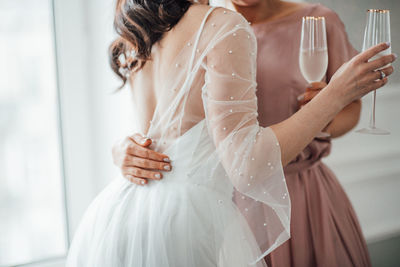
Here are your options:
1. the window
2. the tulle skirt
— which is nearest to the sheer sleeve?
the tulle skirt

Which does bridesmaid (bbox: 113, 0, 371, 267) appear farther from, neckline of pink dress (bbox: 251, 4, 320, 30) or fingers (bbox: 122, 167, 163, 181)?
fingers (bbox: 122, 167, 163, 181)

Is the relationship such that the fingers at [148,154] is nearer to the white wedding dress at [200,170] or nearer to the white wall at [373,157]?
the white wedding dress at [200,170]

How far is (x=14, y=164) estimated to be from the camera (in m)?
1.76

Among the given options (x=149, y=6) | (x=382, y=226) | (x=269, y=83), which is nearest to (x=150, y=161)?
(x=149, y=6)

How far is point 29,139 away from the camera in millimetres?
1798

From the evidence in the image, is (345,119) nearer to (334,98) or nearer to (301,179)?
(301,179)

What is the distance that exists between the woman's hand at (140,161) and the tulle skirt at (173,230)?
0.02 m

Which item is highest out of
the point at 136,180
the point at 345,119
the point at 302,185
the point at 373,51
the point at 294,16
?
the point at 294,16

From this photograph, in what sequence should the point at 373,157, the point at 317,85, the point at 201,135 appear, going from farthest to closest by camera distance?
the point at 373,157 < the point at 317,85 < the point at 201,135

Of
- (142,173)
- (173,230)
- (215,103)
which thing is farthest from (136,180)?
(215,103)

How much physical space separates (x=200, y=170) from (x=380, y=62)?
1.48ft

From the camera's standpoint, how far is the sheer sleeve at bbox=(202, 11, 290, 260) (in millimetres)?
814

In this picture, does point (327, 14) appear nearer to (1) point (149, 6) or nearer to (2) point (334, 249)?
(1) point (149, 6)

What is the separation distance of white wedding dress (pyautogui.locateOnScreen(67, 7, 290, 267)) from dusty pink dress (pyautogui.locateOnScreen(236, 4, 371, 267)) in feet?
0.99
